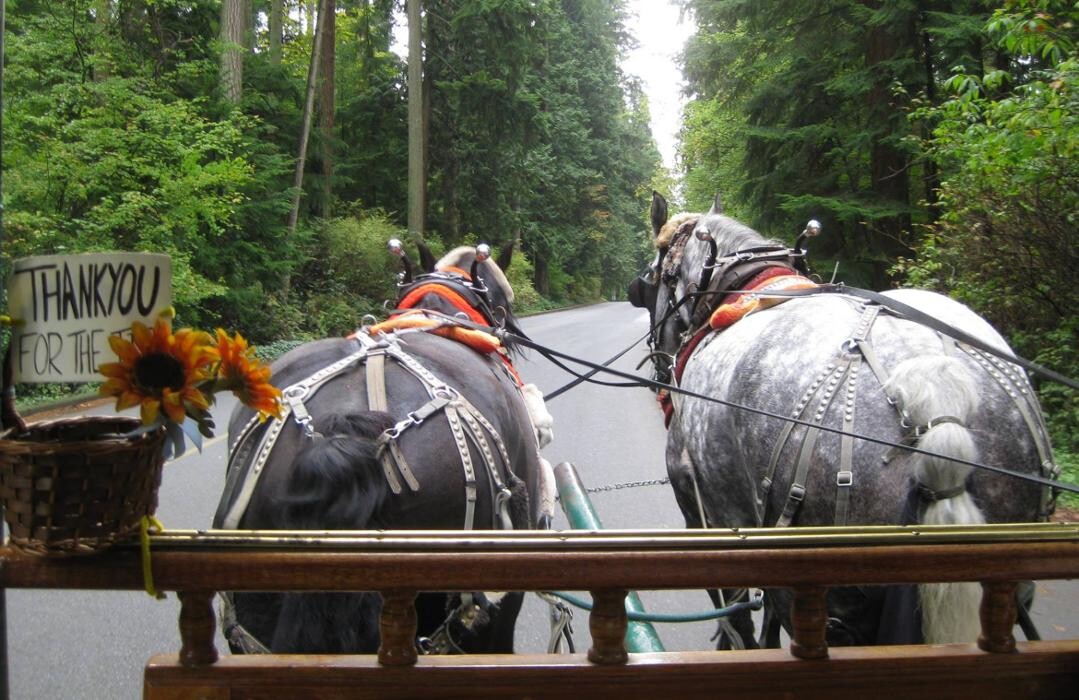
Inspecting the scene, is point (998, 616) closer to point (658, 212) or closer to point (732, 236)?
point (732, 236)

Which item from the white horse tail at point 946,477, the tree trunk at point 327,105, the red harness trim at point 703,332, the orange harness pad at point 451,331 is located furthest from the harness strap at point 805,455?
the tree trunk at point 327,105

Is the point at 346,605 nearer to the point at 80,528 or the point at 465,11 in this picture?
the point at 80,528

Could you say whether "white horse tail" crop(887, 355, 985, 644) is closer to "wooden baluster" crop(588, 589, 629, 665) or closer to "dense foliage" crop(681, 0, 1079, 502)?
"wooden baluster" crop(588, 589, 629, 665)

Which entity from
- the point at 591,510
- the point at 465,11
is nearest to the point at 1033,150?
the point at 591,510

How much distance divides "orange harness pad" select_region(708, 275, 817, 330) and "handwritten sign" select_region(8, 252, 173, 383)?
2579mm

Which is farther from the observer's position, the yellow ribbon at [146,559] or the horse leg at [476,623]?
the horse leg at [476,623]

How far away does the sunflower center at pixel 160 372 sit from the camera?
1363 millimetres

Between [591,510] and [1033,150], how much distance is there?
17.1 ft

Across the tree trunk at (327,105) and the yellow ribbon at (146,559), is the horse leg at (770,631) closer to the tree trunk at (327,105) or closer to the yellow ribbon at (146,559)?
the yellow ribbon at (146,559)

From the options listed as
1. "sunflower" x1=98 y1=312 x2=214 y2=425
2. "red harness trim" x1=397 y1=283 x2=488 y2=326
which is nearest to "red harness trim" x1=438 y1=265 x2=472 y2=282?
"red harness trim" x1=397 y1=283 x2=488 y2=326

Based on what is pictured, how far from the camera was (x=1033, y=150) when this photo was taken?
22.8 feet

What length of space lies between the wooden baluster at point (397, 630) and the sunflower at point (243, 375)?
0.40m

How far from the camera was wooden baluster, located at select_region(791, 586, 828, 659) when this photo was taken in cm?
155

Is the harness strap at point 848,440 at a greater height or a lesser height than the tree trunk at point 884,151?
lesser
